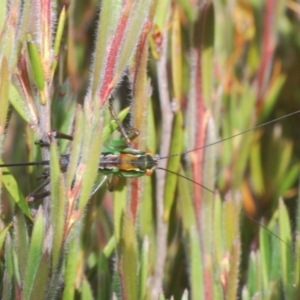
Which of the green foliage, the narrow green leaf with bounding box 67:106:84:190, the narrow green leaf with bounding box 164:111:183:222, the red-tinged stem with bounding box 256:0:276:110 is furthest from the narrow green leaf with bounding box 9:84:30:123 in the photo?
the red-tinged stem with bounding box 256:0:276:110

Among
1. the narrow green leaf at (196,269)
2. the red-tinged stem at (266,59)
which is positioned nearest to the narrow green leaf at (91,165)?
the narrow green leaf at (196,269)

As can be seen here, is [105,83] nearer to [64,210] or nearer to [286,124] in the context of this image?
[64,210]

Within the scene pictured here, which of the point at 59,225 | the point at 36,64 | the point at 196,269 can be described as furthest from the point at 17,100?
the point at 196,269

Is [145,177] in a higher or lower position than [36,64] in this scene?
lower

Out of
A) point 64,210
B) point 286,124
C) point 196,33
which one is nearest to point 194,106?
point 196,33

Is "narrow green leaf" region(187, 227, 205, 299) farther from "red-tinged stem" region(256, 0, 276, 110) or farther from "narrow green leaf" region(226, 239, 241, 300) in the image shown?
"red-tinged stem" region(256, 0, 276, 110)

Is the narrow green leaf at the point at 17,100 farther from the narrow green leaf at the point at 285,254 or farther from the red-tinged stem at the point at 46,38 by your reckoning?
the narrow green leaf at the point at 285,254

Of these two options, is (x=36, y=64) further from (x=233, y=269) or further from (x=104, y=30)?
(x=233, y=269)
